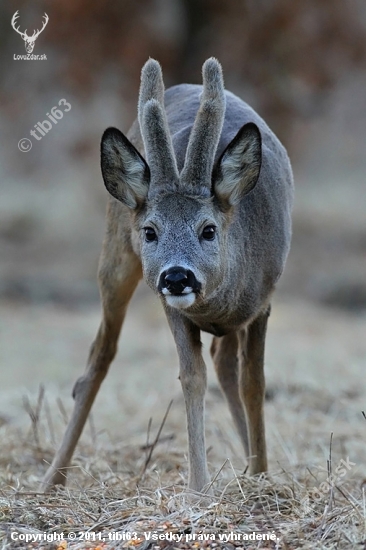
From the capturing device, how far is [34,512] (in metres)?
5.26

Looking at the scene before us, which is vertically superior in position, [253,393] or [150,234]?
[150,234]

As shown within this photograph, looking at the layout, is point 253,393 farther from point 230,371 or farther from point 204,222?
point 204,222

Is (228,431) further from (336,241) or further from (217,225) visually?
(336,241)

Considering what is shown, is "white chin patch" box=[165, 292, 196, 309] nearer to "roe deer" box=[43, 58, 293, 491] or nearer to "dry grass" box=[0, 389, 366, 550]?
"roe deer" box=[43, 58, 293, 491]

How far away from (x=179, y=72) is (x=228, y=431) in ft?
27.6

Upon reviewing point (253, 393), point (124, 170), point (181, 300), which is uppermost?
point (124, 170)

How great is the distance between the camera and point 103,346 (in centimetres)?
723

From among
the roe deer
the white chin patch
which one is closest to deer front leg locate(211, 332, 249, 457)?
the roe deer

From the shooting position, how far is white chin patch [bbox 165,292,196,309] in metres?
5.13

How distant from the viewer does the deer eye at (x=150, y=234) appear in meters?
5.47

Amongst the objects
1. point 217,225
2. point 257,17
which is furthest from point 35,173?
point 217,225

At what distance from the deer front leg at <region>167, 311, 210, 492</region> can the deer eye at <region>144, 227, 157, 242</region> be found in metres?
0.55

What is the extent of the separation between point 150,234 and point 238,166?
601 millimetres

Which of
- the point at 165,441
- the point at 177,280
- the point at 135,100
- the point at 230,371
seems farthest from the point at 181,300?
the point at 135,100
